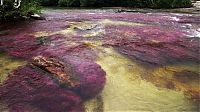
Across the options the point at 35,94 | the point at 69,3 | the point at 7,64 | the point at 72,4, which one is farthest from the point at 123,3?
the point at 35,94

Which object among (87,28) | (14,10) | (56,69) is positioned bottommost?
(56,69)

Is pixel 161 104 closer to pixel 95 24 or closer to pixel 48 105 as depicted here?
pixel 48 105

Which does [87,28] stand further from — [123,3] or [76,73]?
[123,3]

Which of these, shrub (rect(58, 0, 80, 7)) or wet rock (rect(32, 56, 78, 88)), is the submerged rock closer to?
wet rock (rect(32, 56, 78, 88))

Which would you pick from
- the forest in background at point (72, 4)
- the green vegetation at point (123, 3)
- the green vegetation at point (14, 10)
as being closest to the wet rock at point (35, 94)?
the green vegetation at point (14, 10)

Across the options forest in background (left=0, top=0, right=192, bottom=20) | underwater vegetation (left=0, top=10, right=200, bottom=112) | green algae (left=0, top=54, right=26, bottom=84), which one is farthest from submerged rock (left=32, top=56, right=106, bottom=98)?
forest in background (left=0, top=0, right=192, bottom=20)

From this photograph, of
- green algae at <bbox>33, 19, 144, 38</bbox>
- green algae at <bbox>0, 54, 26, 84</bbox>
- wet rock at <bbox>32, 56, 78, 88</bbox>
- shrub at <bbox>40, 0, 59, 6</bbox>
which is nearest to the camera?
wet rock at <bbox>32, 56, 78, 88</bbox>

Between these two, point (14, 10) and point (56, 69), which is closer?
point (56, 69)
